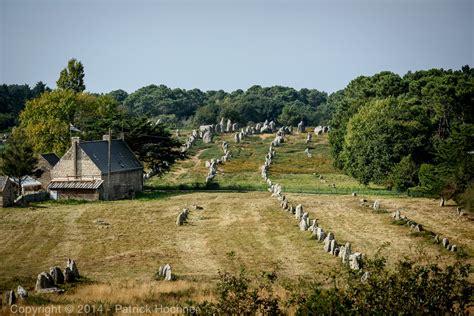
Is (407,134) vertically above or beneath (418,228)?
above

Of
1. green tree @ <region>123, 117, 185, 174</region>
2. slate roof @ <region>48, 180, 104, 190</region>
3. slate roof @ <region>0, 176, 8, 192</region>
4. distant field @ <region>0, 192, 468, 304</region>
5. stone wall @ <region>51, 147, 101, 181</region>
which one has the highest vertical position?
green tree @ <region>123, 117, 185, 174</region>

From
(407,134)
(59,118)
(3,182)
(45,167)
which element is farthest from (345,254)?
(59,118)

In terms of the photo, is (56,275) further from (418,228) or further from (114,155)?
Result: (114,155)

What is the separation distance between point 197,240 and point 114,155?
23.5m

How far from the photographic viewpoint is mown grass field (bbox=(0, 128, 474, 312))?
79.2ft

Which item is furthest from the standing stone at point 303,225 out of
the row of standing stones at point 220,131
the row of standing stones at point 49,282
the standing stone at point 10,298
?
the row of standing stones at point 220,131

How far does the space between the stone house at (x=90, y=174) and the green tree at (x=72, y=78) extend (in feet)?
108

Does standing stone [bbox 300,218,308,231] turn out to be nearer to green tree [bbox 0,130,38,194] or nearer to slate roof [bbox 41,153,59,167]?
green tree [bbox 0,130,38,194]

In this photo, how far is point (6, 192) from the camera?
161ft

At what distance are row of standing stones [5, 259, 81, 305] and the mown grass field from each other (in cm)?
53

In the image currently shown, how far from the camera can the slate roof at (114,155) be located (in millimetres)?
54906

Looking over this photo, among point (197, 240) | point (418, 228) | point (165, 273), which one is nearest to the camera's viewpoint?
point (165, 273)

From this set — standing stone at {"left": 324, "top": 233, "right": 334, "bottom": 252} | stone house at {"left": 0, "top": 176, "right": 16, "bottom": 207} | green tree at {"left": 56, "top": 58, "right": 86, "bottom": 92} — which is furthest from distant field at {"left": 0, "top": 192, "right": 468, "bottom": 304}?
green tree at {"left": 56, "top": 58, "right": 86, "bottom": 92}

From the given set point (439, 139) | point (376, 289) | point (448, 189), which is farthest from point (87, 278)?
point (439, 139)
